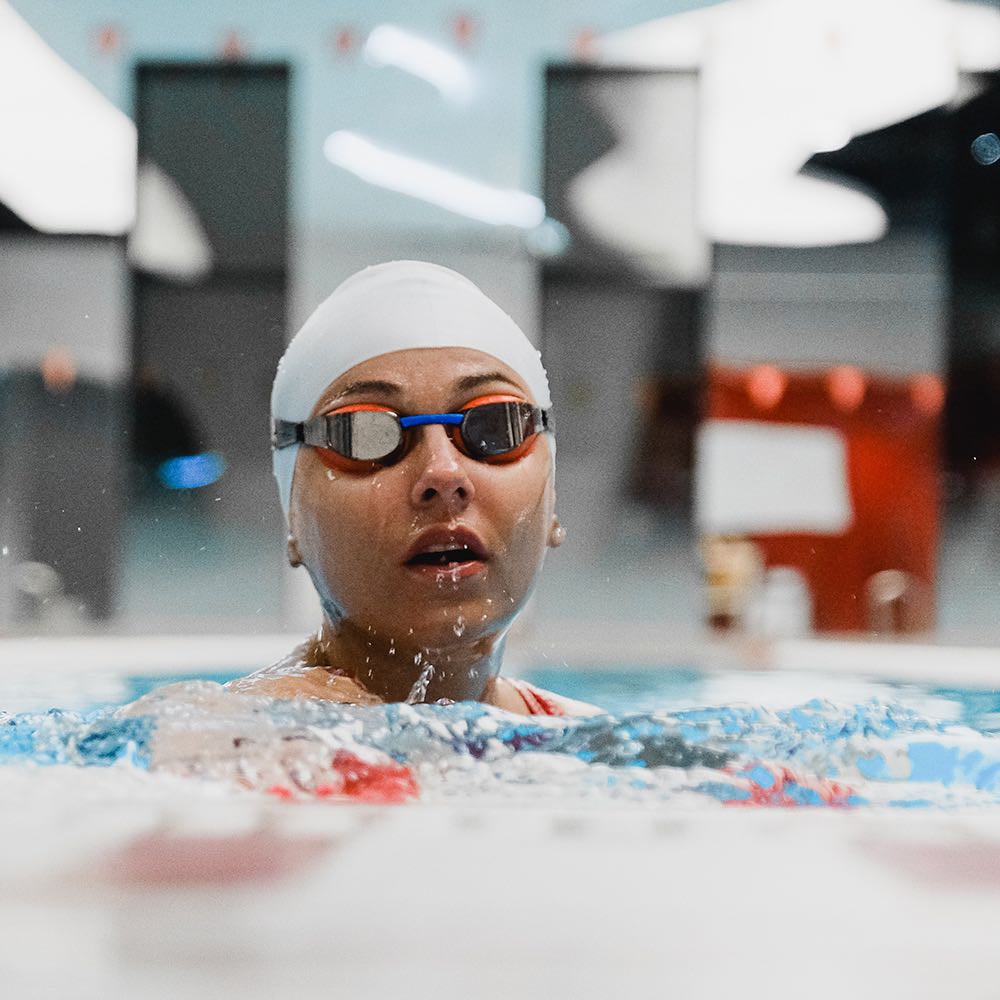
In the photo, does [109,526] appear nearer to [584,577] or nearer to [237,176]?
[237,176]

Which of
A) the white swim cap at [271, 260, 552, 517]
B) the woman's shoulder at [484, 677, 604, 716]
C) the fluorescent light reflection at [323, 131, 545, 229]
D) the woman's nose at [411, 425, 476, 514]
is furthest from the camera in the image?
the fluorescent light reflection at [323, 131, 545, 229]

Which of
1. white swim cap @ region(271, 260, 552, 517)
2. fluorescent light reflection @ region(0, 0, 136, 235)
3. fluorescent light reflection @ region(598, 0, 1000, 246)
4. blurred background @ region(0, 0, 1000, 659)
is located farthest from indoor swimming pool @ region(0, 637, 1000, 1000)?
fluorescent light reflection @ region(598, 0, 1000, 246)

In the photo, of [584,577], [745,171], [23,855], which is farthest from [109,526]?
[23,855]

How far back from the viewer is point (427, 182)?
→ 27.5 feet

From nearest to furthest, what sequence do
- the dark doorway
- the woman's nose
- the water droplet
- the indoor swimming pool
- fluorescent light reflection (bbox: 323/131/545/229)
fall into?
the indoor swimming pool → the woman's nose → fluorescent light reflection (bbox: 323/131/545/229) → the dark doorway → the water droplet

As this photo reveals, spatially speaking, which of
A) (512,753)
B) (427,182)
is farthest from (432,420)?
(427,182)

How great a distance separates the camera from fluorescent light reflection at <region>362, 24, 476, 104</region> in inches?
326

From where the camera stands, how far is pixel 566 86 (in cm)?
912

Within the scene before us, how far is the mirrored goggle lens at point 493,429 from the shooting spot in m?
1.83

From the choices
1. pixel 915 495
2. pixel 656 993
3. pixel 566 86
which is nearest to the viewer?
pixel 656 993

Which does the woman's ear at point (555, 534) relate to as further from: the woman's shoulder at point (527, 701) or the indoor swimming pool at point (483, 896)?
the indoor swimming pool at point (483, 896)

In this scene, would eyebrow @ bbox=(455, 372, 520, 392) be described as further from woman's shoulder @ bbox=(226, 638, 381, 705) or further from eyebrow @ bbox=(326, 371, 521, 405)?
woman's shoulder @ bbox=(226, 638, 381, 705)

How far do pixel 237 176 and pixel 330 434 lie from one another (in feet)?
25.5

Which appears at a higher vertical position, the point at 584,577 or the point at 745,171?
the point at 745,171
